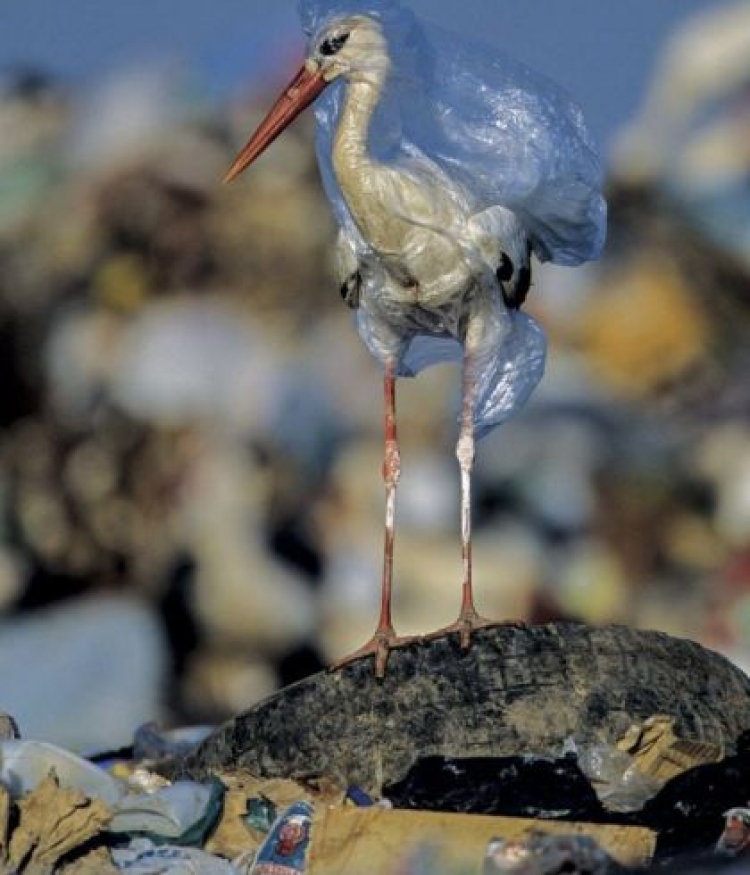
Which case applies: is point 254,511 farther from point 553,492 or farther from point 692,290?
point 692,290

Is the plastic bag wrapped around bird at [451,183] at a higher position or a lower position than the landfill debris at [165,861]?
higher

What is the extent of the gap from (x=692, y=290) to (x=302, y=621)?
1.98 m

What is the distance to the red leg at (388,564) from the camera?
4.70 m

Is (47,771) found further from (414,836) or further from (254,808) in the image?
(414,836)

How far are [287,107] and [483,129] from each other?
1.40ft

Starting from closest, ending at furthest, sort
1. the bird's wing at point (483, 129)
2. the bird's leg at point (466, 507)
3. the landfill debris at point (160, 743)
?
the bird's leg at point (466, 507), the bird's wing at point (483, 129), the landfill debris at point (160, 743)

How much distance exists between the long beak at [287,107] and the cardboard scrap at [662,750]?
5.00 feet

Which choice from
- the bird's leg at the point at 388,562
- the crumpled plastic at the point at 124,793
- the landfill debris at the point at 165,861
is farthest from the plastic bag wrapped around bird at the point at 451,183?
the landfill debris at the point at 165,861

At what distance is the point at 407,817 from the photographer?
4055 millimetres

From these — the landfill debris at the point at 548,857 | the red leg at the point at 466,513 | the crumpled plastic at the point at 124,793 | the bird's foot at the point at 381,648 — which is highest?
the red leg at the point at 466,513

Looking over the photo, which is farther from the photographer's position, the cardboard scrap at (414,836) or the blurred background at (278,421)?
the blurred background at (278,421)

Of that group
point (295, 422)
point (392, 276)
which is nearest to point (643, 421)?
point (295, 422)

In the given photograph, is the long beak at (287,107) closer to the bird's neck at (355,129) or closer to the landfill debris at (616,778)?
the bird's neck at (355,129)

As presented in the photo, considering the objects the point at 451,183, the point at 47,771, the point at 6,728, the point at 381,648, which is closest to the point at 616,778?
the point at 381,648
